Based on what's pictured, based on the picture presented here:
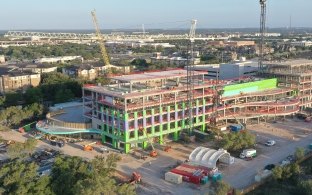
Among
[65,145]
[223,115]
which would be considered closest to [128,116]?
[65,145]

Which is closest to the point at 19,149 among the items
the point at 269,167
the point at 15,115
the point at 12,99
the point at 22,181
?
the point at 22,181

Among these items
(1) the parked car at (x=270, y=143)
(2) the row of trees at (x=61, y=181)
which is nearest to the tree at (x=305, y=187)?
(2) the row of trees at (x=61, y=181)

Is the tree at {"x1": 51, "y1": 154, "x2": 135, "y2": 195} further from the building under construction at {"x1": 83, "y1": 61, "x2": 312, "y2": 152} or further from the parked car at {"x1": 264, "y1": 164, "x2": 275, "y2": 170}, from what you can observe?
the parked car at {"x1": 264, "y1": 164, "x2": 275, "y2": 170}

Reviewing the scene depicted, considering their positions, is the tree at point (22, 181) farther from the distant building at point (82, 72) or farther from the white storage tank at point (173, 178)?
the distant building at point (82, 72)

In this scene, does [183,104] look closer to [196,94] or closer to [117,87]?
[196,94]

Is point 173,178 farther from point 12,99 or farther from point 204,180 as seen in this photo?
point 12,99

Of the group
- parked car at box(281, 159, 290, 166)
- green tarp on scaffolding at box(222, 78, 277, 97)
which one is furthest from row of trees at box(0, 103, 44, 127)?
parked car at box(281, 159, 290, 166)

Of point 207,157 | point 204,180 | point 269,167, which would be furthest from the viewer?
point 207,157
